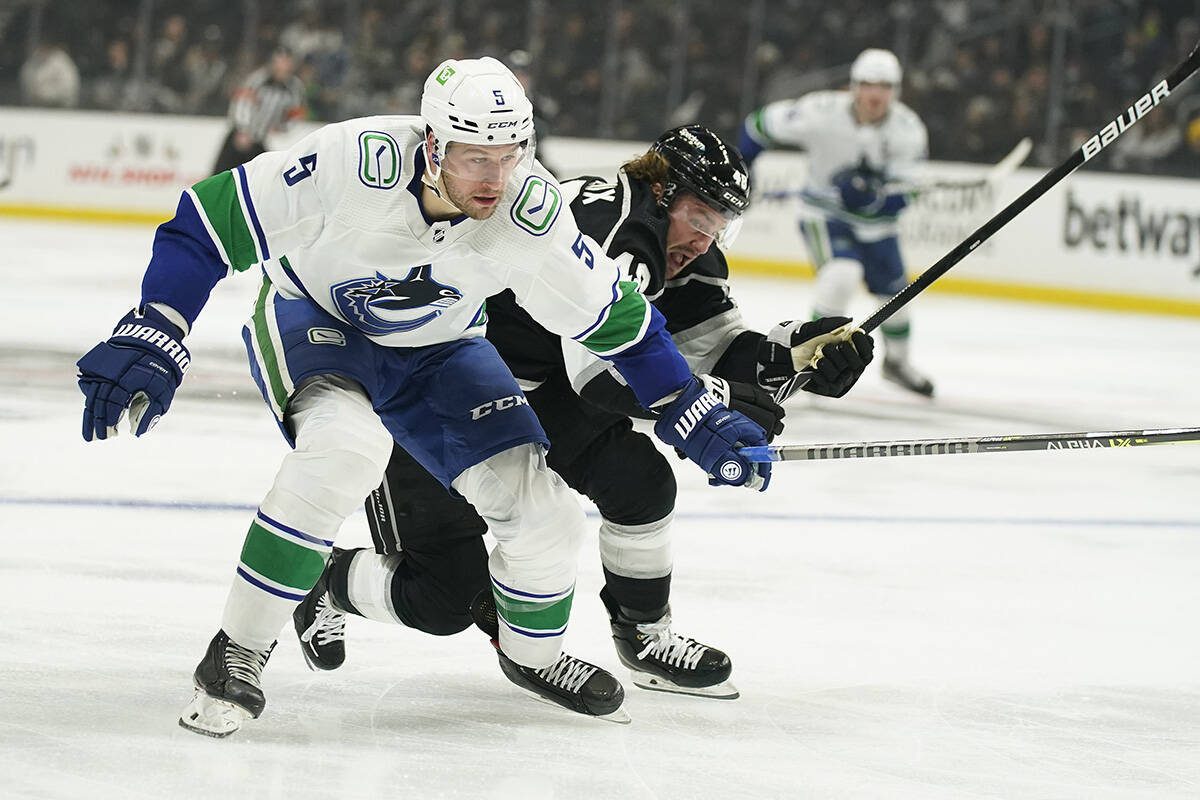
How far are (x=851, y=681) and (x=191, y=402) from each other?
3.30 m

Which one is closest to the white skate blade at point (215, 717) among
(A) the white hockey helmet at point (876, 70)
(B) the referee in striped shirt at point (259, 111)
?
(A) the white hockey helmet at point (876, 70)

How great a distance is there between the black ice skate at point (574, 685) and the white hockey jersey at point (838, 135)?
206 inches

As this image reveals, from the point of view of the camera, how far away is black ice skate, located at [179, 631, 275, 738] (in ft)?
8.23

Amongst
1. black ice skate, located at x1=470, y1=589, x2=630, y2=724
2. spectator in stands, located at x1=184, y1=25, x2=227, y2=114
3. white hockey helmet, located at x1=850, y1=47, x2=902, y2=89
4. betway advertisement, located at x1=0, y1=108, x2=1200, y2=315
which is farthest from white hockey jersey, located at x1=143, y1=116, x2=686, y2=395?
spectator in stands, located at x1=184, y1=25, x2=227, y2=114

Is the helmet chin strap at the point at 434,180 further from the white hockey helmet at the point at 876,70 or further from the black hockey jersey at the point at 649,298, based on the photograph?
the white hockey helmet at the point at 876,70

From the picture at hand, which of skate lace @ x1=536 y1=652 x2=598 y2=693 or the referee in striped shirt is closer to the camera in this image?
skate lace @ x1=536 y1=652 x2=598 y2=693

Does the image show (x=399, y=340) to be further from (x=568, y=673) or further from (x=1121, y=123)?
(x=1121, y=123)

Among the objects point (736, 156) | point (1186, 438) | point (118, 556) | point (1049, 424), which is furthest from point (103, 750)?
point (1049, 424)

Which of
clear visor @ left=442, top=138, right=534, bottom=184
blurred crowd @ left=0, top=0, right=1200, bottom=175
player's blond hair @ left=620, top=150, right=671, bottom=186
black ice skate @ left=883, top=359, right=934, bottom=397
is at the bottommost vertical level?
black ice skate @ left=883, top=359, right=934, bottom=397

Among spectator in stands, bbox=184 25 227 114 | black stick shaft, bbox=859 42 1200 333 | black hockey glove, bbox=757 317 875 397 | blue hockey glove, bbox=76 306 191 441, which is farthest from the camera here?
spectator in stands, bbox=184 25 227 114

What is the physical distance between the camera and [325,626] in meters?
2.93

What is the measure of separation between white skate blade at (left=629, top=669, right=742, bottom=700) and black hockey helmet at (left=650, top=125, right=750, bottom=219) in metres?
0.87

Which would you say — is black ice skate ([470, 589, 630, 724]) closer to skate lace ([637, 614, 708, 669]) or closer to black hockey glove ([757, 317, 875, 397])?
skate lace ([637, 614, 708, 669])

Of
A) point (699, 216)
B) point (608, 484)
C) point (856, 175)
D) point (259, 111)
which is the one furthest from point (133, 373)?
point (259, 111)
